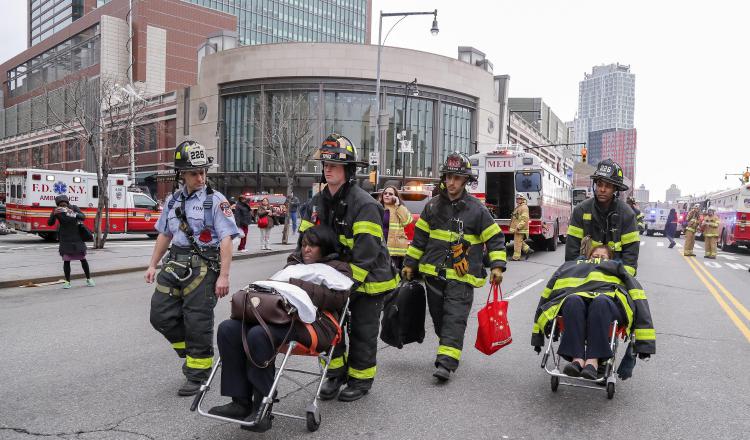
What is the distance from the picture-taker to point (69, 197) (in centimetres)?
2080

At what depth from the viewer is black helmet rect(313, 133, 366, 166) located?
423cm

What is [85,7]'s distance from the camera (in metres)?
90.6

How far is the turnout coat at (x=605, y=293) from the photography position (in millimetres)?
4387

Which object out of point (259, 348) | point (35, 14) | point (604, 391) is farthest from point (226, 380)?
point (35, 14)

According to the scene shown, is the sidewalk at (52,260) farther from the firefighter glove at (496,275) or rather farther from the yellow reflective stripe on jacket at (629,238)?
the yellow reflective stripe on jacket at (629,238)

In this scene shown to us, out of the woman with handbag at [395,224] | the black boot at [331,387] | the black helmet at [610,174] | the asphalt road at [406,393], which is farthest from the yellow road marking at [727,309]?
the black boot at [331,387]

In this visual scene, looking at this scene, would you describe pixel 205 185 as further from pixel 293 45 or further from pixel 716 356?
pixel 293 45

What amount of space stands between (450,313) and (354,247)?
4.22 feet

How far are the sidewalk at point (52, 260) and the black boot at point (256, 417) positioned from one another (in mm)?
9262

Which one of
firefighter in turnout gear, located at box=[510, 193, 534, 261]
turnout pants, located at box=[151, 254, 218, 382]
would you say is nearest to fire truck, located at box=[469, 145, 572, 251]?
firefighter in turnout gear, located at box=[510, 193, 534, 261]

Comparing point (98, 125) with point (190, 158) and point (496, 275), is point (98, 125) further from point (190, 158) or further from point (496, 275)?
point (496, 275)

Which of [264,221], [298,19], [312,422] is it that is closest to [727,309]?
[312,422]

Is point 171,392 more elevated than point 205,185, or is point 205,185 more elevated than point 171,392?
point 205,185

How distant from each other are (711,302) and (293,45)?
167 feet
